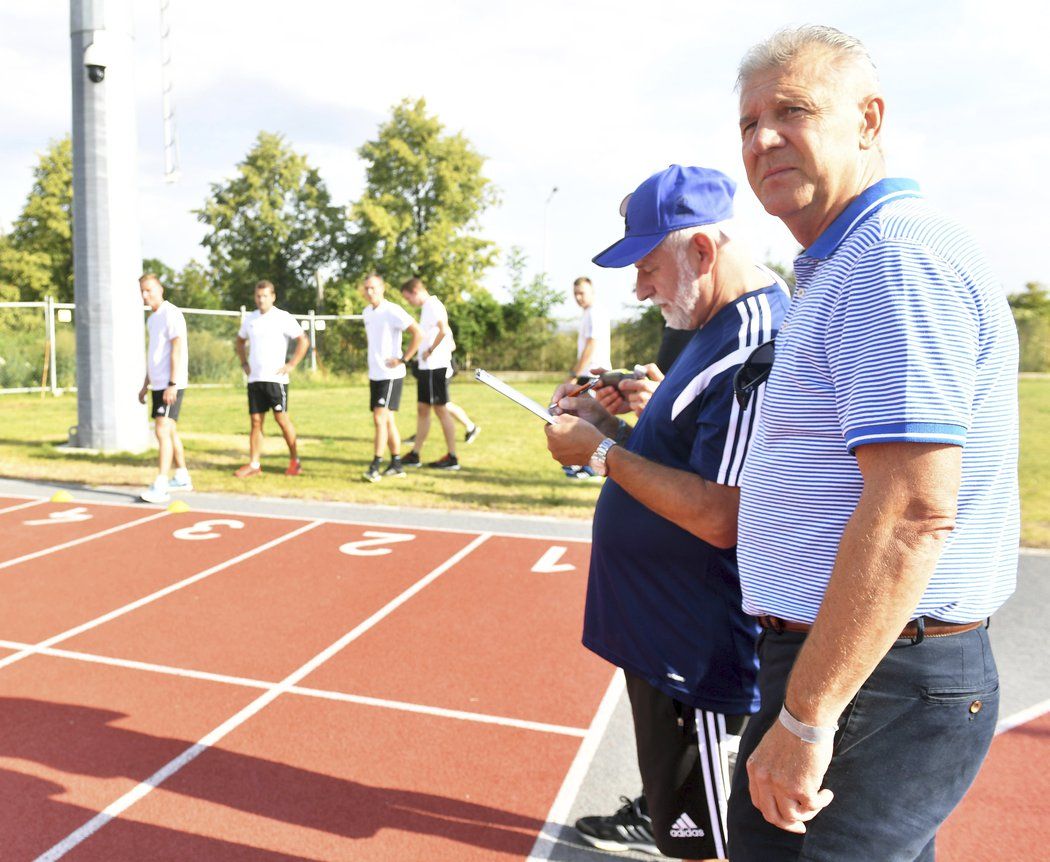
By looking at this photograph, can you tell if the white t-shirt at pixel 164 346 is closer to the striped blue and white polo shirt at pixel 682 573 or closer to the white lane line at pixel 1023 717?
the striped blue and white polo shirt at pixel 682 573

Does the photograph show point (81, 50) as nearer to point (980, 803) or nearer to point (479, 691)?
→ point (479, 691)

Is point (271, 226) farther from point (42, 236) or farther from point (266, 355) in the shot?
point (266, 355)

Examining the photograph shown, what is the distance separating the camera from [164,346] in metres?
8.18

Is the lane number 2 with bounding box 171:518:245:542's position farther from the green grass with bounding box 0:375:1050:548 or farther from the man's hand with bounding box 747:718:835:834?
the man's hand with bounding box 747:718:835:834

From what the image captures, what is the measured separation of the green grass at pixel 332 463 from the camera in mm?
8547

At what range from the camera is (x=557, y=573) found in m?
6.02

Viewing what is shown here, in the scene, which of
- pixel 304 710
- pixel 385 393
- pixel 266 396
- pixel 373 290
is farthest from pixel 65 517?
pixel 304 710

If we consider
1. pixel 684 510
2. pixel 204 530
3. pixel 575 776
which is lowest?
pixel 575 776

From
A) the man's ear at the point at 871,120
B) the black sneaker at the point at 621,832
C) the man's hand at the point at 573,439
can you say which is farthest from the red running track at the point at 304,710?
the man's ear at the point at 871,120

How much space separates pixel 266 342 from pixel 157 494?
2.00 m

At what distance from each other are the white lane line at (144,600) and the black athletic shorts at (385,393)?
2.35 meters

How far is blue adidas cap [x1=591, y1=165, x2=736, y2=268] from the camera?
2.00 m

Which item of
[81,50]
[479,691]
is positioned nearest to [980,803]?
[479,691]

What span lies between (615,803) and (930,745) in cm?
200
